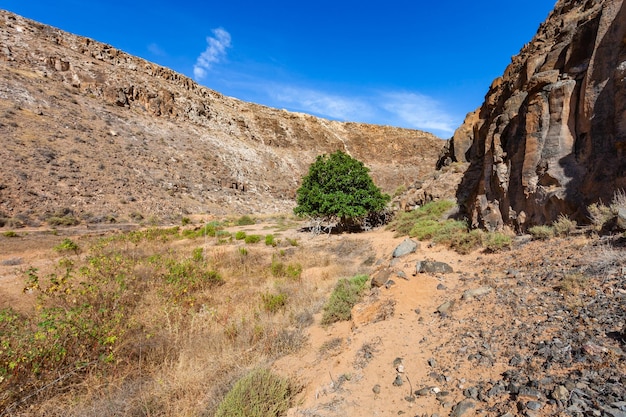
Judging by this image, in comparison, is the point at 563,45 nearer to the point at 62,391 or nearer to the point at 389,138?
the point at 62,391

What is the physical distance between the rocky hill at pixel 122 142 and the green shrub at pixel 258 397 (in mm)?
20988

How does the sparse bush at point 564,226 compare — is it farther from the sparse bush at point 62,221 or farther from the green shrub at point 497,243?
the sparse bush at point 62,221

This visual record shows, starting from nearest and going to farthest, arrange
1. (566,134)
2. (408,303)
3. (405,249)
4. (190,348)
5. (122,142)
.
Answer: (190,348) < (408,303) < (566,134) < (405,249) < (122,142)

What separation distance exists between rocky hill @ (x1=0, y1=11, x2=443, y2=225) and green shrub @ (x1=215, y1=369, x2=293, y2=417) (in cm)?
2099

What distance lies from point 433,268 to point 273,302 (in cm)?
333

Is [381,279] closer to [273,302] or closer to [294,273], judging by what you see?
[273,302]

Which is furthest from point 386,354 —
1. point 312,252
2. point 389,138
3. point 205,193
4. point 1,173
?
point 389,138

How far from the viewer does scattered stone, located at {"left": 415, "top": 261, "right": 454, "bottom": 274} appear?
584 cm

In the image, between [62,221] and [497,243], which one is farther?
[62,221]

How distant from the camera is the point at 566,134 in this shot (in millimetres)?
6402

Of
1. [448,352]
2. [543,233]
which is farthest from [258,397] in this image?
[543,233]

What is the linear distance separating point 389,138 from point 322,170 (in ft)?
146

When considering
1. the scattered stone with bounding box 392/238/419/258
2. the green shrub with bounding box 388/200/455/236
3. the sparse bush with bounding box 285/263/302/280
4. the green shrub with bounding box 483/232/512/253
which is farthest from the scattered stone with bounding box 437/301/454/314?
the green shrub with bounding box 388/200/455/236

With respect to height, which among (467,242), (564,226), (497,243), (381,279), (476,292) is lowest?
(381,279)
